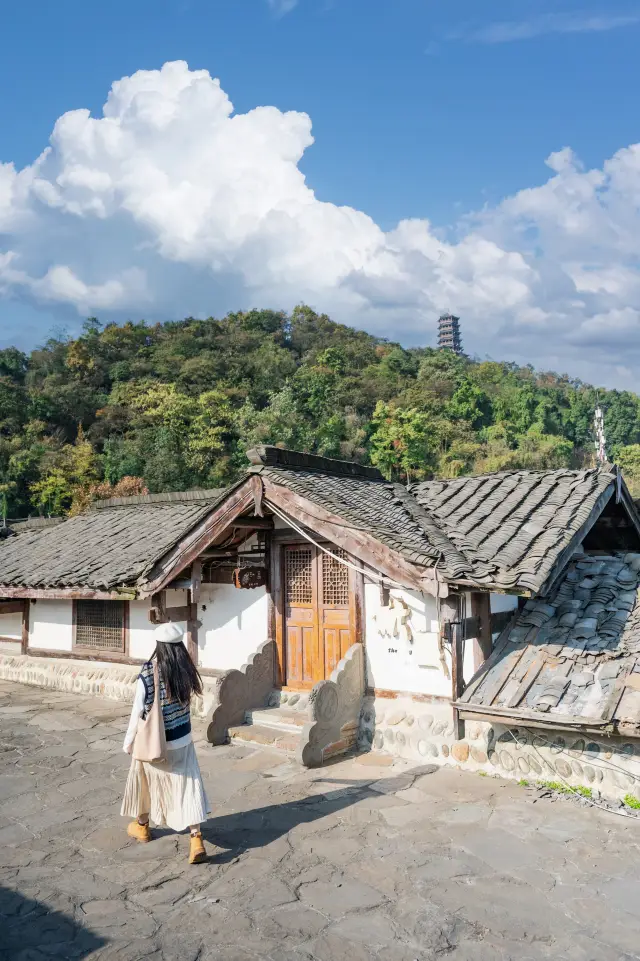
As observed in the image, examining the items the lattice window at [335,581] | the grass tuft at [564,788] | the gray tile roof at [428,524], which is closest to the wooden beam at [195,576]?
the gray tile roof at [428,524]

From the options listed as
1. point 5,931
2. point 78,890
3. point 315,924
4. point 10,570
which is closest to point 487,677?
point 315,924

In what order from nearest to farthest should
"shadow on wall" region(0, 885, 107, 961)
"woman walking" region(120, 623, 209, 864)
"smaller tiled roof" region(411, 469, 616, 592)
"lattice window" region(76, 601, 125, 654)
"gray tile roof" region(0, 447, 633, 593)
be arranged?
"shadow on wall" region(0, 885, 107, 961) → "woman walking" region(120, 623, 209, 864) → "smaller tiled roof" region(411, 469, 616, 592) → "gray tile roof" region(0, 447, 633, 593) → "lattice window" region(76, 601, 125, 654)

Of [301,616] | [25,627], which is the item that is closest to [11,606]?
[25,627]

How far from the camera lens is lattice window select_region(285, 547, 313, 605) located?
10.4 m

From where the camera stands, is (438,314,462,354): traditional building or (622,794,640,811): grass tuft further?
(438,314,462,354): traditional building

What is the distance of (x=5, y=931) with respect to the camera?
495 cm

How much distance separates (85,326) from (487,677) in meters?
67.2

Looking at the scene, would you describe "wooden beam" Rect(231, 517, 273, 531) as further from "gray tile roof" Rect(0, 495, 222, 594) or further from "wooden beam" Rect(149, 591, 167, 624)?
"wooden beam" Rect(149, 591, 167, 624)

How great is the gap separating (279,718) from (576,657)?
426 cm

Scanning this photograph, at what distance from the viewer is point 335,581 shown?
10109mm

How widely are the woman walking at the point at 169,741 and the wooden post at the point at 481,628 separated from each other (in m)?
3.95

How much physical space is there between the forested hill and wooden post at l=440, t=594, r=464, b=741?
33.6m

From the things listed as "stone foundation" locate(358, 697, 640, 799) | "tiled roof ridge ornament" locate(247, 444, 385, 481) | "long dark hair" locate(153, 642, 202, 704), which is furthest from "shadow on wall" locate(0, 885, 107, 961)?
"tiled roof ridge ornament" locate(247, 444, 385, 481)

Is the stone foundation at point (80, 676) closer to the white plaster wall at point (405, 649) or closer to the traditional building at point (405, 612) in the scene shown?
the traditional building at point (405, 612)
